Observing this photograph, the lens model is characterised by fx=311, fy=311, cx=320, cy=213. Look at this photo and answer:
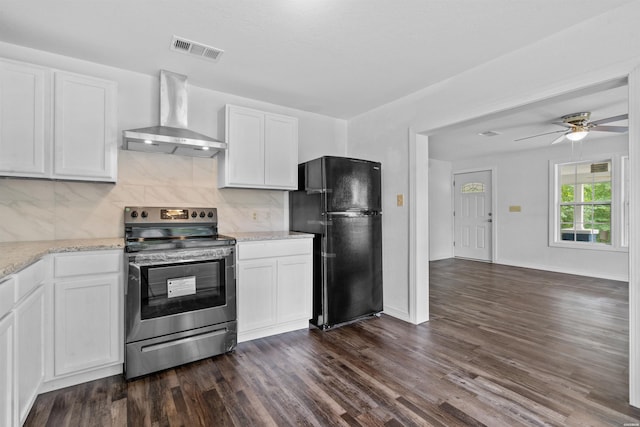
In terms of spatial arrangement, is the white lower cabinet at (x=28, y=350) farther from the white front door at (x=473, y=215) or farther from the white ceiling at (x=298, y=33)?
the white front door at (x=473, y=215)

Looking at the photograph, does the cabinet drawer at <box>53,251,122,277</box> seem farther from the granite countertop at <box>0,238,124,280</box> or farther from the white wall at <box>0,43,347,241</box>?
the white wall at <box>0,43,347,241</box>

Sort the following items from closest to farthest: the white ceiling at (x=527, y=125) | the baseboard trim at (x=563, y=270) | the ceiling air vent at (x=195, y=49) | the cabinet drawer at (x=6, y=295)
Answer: the cabinet drawer at (x=6, y=295)
the ceiling air vent at (x=195, y=49)
the white ceiling at (x=527, y=125)
the baseboard trim at (x=563, y=270)

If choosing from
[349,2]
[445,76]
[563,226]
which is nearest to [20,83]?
[349,2]

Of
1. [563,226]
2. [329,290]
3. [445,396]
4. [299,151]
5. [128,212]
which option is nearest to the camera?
[445,396]

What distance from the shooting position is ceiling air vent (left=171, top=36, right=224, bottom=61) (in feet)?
7.65

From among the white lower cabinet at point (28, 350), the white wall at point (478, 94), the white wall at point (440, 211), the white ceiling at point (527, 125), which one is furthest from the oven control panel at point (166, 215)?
the white wall at point (440, 211)

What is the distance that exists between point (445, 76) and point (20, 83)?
11.0 feet

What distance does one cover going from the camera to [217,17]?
6.70 feet

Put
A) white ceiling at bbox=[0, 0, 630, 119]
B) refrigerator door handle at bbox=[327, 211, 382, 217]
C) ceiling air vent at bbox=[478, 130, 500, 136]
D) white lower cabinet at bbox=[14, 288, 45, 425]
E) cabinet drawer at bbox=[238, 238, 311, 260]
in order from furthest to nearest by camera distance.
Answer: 1. ceiling air vent at bbox=[478, 130, 500, 136]
2. refrigerator door handle at bbox=[327, 211, 382, 217]
3. cabinet drawer at bbox=[238, 238, 311, 260]
4. white ceiling at bbox=[0, 0, 630, 119]
5. white lower cabinet at bbox=[14, 288, 45, 425]

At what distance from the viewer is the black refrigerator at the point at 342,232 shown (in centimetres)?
312

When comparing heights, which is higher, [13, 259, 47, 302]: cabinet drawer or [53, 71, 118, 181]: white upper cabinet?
[53, 71, 118, 181]: white upper cabinet

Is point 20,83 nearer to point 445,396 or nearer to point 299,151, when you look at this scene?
point 299,151

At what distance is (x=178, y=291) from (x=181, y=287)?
0.12ft

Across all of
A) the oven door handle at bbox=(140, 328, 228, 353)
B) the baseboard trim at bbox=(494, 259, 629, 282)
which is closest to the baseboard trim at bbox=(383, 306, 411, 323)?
the oven door handle at bbox=(140, 328, 228, 353)
